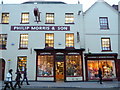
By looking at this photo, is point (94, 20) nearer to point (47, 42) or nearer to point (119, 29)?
point (119, 29)

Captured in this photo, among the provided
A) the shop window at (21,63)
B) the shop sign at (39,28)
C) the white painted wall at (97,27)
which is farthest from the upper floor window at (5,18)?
the white painted wall at (97,27)

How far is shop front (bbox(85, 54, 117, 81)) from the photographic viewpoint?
1833cm

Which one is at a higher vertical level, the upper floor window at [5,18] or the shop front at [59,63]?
the upper floor window at [5,18]

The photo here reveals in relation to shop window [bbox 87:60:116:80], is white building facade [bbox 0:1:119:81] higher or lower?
higher

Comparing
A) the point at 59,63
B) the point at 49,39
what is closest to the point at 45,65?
the point at 59,63

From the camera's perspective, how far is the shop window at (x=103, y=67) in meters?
18.4

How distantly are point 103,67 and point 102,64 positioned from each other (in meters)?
0.41

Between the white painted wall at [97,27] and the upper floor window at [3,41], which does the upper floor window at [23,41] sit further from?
the white painted wall at [97,27]

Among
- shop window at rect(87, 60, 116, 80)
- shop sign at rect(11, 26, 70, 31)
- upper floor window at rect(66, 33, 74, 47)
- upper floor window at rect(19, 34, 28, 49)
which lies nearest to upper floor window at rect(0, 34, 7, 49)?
shop sign at rect(11, 26, 70, 31)

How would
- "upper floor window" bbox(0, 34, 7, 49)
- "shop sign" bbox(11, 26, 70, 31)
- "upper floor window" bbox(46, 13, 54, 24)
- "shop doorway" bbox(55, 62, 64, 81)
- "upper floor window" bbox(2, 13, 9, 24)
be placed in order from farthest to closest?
"upper floor window" bbox(46, 13, 54, 24) < "upper floor window" bbox(2, 13, 9, 24) < "shop sign" bbox(11, 26, 70, 31) < "upper floor window" bbox(0, 34, 7, 49) < "shop doorway" bbox(55, 62, 64, 81)

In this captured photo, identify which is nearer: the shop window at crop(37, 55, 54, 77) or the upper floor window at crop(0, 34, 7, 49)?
the shop window at crop(37, 55, 54, 77)

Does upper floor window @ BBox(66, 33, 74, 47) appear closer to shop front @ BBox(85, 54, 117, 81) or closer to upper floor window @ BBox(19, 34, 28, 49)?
shop front @ BBox(85, 54, 117, 81)

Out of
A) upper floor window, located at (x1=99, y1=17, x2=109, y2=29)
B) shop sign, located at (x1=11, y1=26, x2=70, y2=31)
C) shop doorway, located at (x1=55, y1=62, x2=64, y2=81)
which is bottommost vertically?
shop doorway, located at (x1=55, y1=62, x2=64, y2=81)

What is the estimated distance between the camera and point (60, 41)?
740 inches
